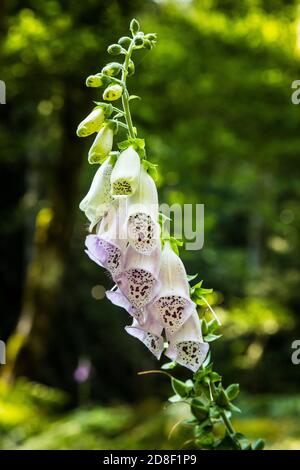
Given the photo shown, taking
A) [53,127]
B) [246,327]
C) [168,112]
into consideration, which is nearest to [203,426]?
[168,112]

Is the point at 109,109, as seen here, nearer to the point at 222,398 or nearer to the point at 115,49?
the point at 115,49

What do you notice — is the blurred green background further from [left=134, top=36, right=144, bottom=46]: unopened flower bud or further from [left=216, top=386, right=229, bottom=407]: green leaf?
[left=134, top=36, right=144, bottom=46]: unopened flower bud

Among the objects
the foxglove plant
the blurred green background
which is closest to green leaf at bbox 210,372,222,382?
the foxglove plant

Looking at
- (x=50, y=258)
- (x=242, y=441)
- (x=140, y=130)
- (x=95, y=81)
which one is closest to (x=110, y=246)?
(x=95, y=81)

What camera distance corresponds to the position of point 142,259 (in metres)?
0.48

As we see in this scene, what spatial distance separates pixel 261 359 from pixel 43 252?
4166 millimetres

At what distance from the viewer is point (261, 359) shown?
723 cm

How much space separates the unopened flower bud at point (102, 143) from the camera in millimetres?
513

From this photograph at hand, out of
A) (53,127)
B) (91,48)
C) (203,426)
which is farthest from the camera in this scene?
(53,127)

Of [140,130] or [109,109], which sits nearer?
[109,109]

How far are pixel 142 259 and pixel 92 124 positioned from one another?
12 cm

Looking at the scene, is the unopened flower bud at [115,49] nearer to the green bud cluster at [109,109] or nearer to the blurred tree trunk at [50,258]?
the green bud cluster at [109,109]

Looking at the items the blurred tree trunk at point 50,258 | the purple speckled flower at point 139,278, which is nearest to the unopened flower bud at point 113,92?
the purple speckled flower at point 139,278

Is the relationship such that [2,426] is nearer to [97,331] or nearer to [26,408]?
[26,408]
